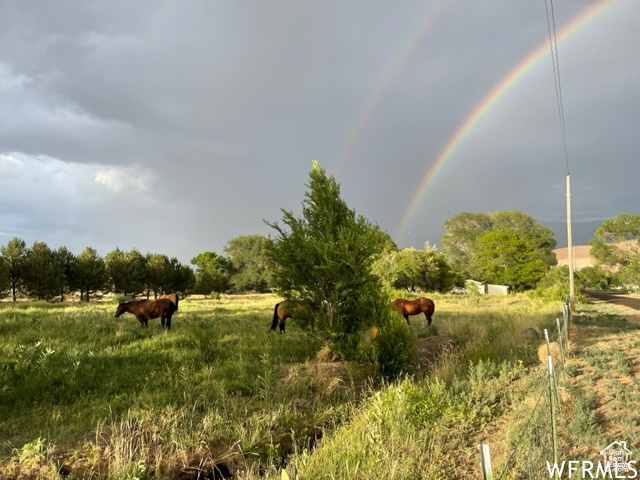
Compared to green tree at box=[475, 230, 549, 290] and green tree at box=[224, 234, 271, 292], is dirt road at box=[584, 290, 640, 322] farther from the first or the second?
green tree at box=[224, 234, 271, 292]

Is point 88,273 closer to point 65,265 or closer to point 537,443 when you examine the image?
point 65,265

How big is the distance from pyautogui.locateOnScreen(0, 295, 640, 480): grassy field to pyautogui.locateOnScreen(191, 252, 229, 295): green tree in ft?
201

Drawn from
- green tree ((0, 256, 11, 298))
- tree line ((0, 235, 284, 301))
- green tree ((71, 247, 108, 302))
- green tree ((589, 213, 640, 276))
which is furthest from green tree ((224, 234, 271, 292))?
green tree ((589, 213, 640, 276))

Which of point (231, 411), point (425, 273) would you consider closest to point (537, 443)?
point (231, 411)

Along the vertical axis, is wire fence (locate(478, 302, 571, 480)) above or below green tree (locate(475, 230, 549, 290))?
below

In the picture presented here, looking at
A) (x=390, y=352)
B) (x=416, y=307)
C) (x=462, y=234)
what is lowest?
(x=390, y=352)

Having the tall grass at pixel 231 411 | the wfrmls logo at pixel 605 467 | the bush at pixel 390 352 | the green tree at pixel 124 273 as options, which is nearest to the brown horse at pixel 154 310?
the tall grass at pixel 231 411

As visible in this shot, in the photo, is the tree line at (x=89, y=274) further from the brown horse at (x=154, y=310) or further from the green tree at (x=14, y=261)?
the brown horse at (x=154, y=310)

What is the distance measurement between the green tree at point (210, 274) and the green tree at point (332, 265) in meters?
61.8

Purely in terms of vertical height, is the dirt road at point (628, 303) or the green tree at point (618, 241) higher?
the green tree at point (618, 241)

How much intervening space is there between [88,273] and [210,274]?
27.0m

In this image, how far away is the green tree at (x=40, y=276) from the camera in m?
44.0

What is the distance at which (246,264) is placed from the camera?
96.4 metres

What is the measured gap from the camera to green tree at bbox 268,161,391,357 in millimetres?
10398
